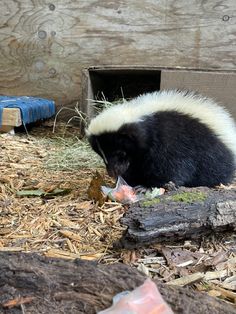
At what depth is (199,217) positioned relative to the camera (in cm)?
245

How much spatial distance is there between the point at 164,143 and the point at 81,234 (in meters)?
1.04

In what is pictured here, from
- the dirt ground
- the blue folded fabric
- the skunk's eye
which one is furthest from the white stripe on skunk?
the blue folded fabric

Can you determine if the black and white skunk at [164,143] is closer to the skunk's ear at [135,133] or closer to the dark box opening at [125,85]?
the skunk's ear at [135,133]

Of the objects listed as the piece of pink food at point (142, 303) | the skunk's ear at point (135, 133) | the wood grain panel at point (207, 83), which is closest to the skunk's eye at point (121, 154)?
the skunk's ear at point (135, 133)

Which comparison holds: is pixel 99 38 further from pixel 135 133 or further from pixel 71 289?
pixel 71 289

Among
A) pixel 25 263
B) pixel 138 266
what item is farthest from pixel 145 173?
pixel 25 263

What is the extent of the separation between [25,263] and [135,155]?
175 centimetres

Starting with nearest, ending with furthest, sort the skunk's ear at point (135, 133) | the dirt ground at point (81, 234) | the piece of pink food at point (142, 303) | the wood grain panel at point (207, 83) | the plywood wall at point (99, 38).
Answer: the piece of pink food at point (142, 303), the dirt ground at point (81, 234), the skunk's ear at point (135, 133), the wood grain panel at point (207, 83), the plywood wall at point (99, 38)

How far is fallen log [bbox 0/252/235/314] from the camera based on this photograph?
62.8 inches

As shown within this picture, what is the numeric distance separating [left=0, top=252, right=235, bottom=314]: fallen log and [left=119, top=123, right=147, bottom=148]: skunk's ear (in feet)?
5.29

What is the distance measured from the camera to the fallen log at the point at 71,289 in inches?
62.8

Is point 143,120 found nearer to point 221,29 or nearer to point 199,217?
point 199,217

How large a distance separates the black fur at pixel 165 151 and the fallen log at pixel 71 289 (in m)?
1.63

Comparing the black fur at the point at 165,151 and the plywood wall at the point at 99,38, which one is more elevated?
the plywood wall at the point at 99,38
